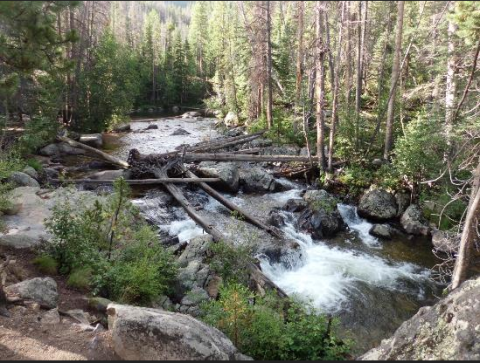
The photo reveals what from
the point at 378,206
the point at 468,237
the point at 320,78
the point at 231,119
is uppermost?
the point at 320,78

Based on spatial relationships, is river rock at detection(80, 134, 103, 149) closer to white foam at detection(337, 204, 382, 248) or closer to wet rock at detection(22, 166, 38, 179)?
wet rock at detection(22, 166, 38, 179)

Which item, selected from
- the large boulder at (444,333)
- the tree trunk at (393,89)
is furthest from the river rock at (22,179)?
the tree trunk at (393,89)

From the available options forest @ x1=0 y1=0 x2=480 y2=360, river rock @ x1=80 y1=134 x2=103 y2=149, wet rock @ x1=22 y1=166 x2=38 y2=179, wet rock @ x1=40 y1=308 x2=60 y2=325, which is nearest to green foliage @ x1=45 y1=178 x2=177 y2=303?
forest @ x1=0 y1=0 x2=480 y2=360

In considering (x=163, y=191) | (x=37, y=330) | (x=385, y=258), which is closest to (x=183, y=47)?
(x=163, y=191)

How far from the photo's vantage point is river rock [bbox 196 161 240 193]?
15.2 meters

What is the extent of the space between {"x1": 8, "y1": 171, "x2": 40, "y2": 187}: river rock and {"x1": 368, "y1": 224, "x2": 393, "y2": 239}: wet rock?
11.6 m

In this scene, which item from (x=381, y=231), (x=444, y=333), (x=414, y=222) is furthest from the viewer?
(x=414, y=222)

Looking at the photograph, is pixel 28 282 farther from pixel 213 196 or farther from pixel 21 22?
pixel 213 196

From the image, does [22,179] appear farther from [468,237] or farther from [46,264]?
[468,237]

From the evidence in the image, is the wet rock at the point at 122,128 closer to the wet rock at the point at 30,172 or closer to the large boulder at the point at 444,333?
the wet rock at the point at 30,172

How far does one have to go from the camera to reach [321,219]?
12.4 meters

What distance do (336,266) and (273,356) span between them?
5.61 m

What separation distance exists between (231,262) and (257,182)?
7299mm

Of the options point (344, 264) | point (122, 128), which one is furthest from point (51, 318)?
point (122, 128)
